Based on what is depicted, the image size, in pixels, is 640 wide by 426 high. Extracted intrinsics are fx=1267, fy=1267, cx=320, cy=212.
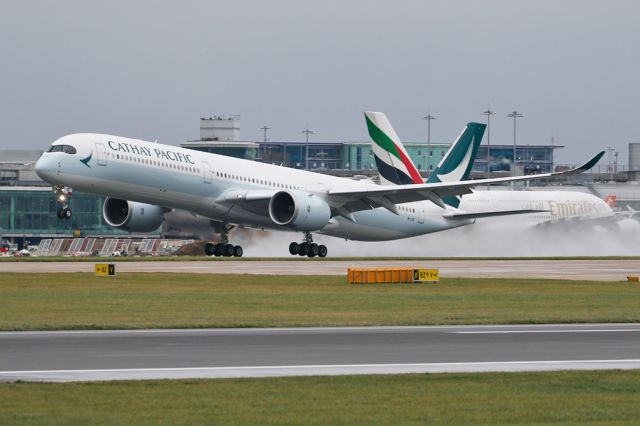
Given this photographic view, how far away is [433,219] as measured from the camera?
75938mm

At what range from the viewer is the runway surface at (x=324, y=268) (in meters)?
53.2

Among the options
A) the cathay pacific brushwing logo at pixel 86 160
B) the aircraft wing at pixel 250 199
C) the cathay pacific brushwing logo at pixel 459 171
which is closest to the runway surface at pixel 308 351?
the cathay pacific brushwing logo at pixel 86 160

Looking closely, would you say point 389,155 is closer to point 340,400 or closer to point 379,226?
point 379,226

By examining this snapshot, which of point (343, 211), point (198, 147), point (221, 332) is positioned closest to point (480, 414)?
point (221, 332)

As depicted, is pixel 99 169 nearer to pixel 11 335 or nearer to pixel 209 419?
pixel 11 335

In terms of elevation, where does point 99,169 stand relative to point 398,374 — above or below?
above

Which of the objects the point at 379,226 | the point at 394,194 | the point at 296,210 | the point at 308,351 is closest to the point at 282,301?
the point at 308,351

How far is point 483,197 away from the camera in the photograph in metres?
83.1

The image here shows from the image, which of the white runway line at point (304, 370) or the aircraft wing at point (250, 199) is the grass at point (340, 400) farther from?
the aircraft wing at point (250, 199)

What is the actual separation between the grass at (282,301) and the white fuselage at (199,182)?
982 centimetres

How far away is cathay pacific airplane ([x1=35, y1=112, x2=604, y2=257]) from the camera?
5881 centimetres

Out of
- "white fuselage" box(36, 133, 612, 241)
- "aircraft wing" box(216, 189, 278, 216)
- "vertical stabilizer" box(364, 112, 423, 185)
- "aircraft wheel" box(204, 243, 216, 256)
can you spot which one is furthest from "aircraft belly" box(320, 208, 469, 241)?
"vertical stabilizer" box(364, 112, 423, 185)

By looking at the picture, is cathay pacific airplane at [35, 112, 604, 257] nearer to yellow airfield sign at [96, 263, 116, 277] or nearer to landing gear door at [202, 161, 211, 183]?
landing gear door at [202, 161, 211, 183]

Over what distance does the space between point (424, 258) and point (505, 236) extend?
10.5m
